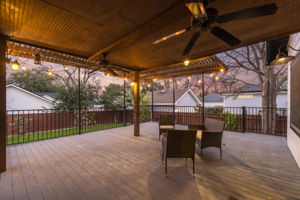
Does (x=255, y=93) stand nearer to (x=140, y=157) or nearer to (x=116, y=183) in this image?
(x=140, y=157)

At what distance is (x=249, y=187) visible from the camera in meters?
2.09

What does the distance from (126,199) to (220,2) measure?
122 inches

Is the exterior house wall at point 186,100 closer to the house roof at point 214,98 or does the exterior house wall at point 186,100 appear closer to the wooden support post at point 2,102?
the house roof at point 214,98

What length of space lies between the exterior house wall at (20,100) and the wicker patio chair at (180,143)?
10.5 meters

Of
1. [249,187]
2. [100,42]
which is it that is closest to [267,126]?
[249,187]

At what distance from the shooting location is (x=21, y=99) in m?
9.49

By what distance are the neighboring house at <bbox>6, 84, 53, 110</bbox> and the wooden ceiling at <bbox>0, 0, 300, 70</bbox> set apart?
8.66 metres

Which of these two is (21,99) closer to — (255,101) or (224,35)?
(224,35)

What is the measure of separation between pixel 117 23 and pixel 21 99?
450 inches

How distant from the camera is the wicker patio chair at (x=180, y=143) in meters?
2.47

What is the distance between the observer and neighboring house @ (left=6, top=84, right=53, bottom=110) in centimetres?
911

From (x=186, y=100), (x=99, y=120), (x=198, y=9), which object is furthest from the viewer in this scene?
(x=186, y=100)

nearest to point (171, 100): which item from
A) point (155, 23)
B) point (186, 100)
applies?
point (186, 100)

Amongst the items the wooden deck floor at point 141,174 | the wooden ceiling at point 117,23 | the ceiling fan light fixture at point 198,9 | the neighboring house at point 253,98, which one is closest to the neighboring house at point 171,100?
the neighboring house at point 253,98
